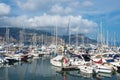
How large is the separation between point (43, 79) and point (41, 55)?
204ft

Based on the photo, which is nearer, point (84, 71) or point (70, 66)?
point (84, 71)

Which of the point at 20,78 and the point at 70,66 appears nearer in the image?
the point at 20,78

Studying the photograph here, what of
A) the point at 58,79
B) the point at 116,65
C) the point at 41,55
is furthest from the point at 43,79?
the point at 41,55

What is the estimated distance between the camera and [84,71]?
190ft

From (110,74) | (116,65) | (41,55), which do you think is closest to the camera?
(110,74)

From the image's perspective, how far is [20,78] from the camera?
2087 inches

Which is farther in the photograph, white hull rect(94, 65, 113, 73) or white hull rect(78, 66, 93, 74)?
white hull rect(94, 65, 113, 73)

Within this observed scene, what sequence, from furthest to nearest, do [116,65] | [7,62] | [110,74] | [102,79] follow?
[7,62]
[116,65]
[110,74]
[102,79]

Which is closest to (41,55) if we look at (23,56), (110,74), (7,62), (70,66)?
(23,56)

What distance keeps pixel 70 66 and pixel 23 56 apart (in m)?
31.5

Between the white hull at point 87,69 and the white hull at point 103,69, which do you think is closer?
the white hull at point 87,69

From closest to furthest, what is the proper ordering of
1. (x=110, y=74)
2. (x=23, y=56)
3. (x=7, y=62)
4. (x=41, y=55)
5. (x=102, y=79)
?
(x=102, y=79)
(x=110, y=74)
(x=7, y=62)
(x=23, y=56)
(x=41, y=55)

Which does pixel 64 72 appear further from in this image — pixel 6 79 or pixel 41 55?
pixel 41 55

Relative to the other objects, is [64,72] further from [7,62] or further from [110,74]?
[7,62]
